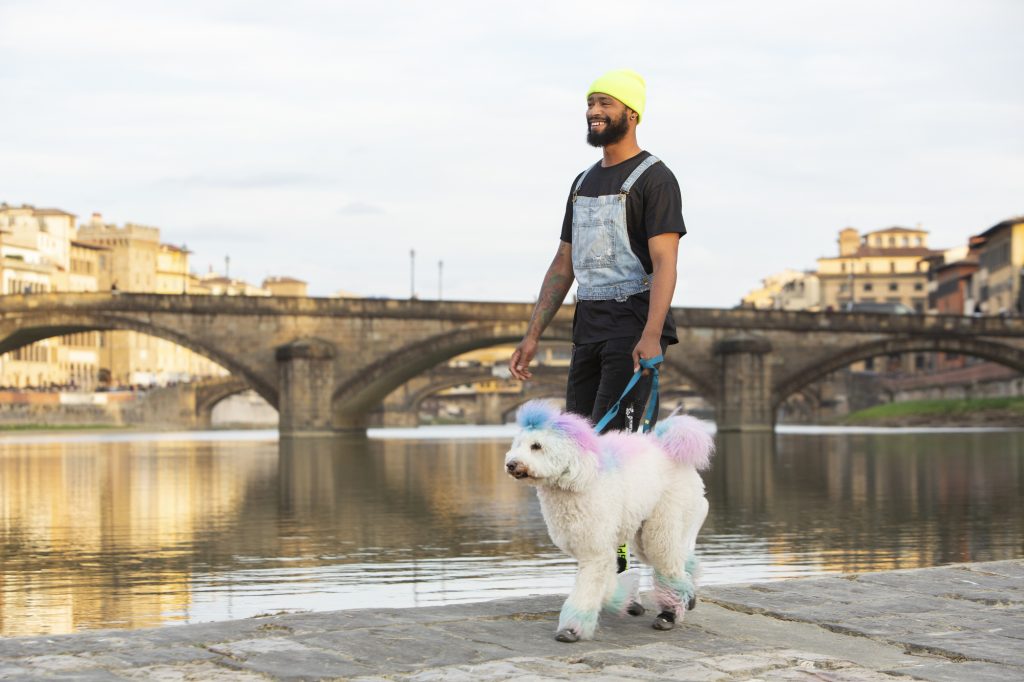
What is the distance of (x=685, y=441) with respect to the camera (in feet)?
19.7

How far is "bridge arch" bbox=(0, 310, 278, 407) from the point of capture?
56.4 m

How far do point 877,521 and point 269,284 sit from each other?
142 m

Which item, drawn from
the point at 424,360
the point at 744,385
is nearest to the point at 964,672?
the point at 744,385

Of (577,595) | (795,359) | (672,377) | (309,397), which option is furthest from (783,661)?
(672,377)

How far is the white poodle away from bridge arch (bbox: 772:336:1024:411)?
175 feet

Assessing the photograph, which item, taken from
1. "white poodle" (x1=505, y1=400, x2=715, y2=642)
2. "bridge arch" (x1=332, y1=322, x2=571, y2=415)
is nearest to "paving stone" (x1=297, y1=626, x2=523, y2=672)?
"white poodle" (x1=505, y1=400, x2=715, y2=642)

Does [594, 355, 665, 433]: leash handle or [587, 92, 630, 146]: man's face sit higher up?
[587, 92, 630, 146]: man's face

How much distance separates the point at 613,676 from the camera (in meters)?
4.81

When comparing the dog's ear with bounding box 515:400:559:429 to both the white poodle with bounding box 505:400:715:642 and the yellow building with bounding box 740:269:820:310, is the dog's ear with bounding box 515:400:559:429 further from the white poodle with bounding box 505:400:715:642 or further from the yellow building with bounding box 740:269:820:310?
the yellow building with bounding box 740:269:820:310

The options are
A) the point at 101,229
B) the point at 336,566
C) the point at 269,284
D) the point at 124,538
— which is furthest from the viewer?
the point at 269,284

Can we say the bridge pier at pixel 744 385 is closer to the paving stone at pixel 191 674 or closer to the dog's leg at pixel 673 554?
the dog's leg at pixel 673 554

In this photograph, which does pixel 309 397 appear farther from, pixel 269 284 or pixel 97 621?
pixel 269 284

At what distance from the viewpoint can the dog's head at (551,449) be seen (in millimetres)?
5479

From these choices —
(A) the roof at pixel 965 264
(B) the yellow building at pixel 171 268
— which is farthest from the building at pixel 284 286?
(A) the roof at pixel 965 264
